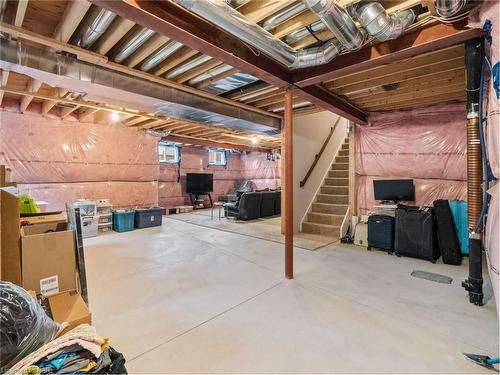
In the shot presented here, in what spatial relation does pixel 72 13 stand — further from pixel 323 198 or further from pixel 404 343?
pixel 323 198

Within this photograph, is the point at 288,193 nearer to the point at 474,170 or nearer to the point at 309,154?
the point at 474,170

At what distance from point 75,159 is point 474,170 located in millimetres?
6924

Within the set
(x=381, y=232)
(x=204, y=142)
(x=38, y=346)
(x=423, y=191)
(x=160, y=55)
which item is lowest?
(x=381, y=232)

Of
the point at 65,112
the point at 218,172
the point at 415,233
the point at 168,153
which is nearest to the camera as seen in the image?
the point at 415,233

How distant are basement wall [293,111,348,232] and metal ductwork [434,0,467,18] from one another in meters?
3.77

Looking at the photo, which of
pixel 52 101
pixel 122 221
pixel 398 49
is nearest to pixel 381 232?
pixel 398 49

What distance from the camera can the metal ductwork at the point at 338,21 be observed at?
5.29ft

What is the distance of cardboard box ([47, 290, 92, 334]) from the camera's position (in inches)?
56.2

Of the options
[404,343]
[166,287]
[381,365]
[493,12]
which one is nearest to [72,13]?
[166,287]

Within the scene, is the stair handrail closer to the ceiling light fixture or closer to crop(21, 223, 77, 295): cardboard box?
the ceiling light fixture

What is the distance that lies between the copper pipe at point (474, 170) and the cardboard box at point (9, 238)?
3.64m

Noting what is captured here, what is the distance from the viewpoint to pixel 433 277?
2.98 meters

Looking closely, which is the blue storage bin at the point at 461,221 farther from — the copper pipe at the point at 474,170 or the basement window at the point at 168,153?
the basement window at the point at 168,153

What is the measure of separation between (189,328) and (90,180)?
17.4ft
